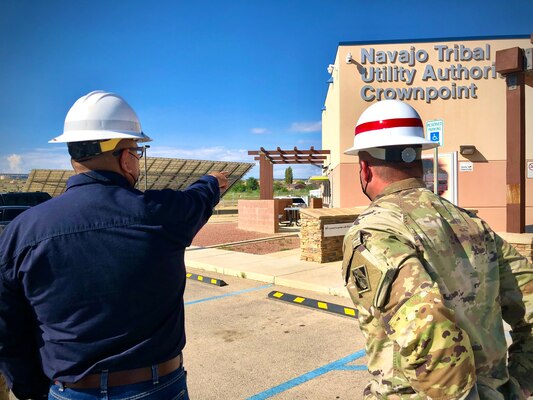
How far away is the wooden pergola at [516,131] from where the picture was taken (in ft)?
28.4

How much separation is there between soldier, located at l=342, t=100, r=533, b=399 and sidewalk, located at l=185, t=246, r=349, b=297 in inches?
210

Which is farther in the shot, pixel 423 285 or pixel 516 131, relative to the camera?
pixel 516 131

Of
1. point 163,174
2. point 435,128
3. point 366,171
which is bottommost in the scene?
point 366,171

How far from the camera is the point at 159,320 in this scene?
1.82 metres

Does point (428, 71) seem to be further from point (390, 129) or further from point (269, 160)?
point (390, 129)

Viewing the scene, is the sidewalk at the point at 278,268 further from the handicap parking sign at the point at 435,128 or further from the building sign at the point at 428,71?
the building sign at the point at 428,71

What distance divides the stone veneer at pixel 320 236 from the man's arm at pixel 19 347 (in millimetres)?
8060

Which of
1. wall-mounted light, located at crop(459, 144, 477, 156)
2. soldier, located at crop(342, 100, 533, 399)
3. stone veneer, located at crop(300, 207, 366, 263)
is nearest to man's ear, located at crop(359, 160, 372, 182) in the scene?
soldier, located at crop(342, 100, 533, 399)

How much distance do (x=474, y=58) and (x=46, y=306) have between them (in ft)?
49.8

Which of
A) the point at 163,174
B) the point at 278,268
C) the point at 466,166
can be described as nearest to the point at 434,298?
the point at 278,268

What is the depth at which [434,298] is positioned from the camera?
4.52ft

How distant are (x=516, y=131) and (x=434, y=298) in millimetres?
8803

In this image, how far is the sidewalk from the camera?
7768mm

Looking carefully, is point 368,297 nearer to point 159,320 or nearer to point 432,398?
point 432,398
